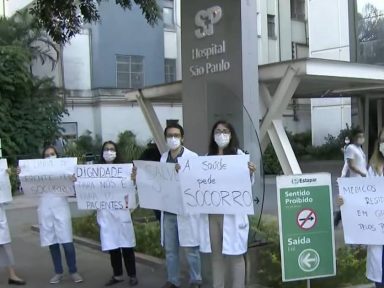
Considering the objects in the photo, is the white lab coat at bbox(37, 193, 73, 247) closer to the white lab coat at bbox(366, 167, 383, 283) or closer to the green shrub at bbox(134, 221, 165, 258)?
the green shrub at bbox(134, 221, 165, 258)

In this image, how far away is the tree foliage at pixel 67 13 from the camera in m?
8.85

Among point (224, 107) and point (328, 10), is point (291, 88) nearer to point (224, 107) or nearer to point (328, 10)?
point (224, 107)

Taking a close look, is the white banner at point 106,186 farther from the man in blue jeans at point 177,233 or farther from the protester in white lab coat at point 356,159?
the protester in white lab coat at point 356,159

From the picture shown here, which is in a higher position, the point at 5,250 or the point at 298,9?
the point at 298,9

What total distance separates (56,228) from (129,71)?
2278cm

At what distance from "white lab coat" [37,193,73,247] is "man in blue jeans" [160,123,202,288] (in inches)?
55.3

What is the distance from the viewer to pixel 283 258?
571cm

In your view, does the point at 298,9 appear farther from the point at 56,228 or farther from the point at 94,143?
the point at 56,228

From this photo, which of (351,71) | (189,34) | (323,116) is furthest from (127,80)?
(189,34)

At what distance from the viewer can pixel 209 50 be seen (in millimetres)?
8727

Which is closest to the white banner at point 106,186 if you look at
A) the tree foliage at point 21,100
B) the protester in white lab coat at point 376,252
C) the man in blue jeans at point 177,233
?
the man in blue jeans at point 177,233

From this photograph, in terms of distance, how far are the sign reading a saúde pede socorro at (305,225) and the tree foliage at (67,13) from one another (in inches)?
174

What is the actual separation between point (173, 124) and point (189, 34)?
9.64ft

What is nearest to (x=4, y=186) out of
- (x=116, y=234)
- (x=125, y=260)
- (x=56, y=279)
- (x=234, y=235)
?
(x=56, y=279)
